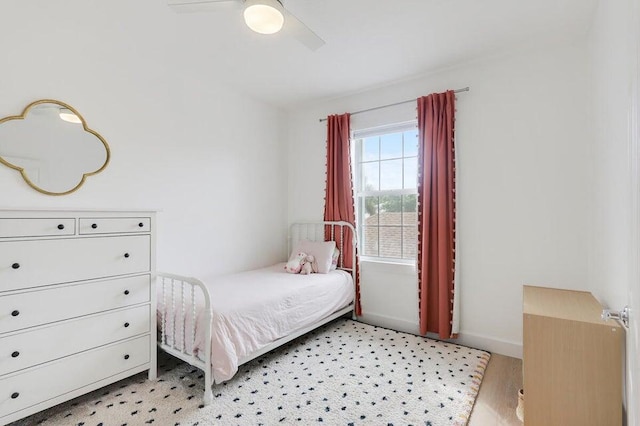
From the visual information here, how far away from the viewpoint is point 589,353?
144cm

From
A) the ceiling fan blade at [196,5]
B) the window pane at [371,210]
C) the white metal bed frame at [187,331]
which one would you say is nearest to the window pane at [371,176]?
the window pane at [371,210]

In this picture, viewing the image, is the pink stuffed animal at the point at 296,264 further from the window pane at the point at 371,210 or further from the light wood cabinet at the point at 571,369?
the light wood cabinet at the point at 571,369

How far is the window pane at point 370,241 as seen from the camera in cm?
337

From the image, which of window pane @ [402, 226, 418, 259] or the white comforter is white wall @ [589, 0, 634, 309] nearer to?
window pane @ [402, 226, 418, 259]

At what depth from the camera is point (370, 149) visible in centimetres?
341

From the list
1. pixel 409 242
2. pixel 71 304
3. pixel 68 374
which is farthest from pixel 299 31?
pixel 68 374

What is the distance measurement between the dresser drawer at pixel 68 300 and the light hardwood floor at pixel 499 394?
217 centimetres

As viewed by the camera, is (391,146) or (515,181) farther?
(391,146)

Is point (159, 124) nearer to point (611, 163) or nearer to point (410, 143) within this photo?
point (410, 143)

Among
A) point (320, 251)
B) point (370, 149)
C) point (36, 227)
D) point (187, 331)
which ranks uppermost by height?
point (370, 149)

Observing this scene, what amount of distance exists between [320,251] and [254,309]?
1.24 m

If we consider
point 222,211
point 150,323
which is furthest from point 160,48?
point 150,323

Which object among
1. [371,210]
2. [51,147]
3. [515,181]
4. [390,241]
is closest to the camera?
[51,147]

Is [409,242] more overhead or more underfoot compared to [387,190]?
more underfoot
